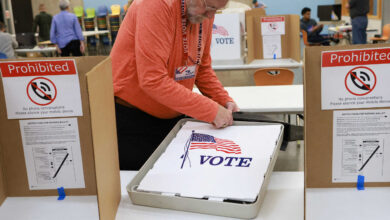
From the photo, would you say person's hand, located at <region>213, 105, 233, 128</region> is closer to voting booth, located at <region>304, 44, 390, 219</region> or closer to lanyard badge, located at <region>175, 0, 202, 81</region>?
lanyard badge, located at <region>175, 0, 202, 81</region>

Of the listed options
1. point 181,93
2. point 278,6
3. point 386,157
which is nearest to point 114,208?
point 181,93

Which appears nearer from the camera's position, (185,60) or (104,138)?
(104,138)

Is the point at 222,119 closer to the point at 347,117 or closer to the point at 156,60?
the point at 156,60

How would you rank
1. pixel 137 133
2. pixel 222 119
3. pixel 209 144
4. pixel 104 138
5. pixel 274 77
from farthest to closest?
pixel 274 77, pixel 137 133, pixel 222 119, pixel 209 144, pixel 104 138

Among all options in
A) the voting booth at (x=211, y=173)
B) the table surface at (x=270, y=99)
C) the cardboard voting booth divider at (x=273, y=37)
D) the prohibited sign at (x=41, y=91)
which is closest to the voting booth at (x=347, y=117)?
the voting booth at (x=211, y=173)

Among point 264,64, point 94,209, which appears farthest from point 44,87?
point 264,64

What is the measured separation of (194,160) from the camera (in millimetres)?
1136

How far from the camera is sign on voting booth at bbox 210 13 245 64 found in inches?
140

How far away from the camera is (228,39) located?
3.60 meters

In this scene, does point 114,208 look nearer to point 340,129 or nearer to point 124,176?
point 124,176

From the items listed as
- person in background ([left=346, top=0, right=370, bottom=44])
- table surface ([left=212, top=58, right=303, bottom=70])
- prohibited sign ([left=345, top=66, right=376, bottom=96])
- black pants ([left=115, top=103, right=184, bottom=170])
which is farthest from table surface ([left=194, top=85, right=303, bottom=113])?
person in background ([left=346, top=0, right=370, bottom=44])

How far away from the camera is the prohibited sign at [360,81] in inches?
35.8

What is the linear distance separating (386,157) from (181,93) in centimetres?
69

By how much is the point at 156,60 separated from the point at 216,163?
0.42 m
